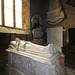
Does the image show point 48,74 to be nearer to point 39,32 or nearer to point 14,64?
point 14,64

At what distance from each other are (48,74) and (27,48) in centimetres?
76

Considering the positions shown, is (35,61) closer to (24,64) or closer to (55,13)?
(24,64)

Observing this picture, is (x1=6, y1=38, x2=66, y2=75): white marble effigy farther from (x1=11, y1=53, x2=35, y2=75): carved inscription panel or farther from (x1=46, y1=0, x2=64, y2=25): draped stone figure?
(x1=46, y1=0, x2=64, y2=25): draped stone figure

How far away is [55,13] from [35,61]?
3133mm

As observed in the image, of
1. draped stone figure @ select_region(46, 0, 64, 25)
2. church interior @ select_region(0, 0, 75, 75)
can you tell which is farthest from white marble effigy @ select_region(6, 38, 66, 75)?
draped stone figure @ select_region(46, 0, 64, 25)

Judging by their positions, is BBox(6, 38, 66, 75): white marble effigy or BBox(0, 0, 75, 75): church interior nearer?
BBox(6, 38, 66, 75): white marble effigy

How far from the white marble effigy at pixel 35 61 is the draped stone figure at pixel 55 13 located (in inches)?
98.4

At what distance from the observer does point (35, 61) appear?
1.35m

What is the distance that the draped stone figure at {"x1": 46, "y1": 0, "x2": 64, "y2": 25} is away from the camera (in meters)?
3.43

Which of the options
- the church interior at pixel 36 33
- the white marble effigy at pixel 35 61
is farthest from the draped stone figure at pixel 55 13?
the white marble effigy at pixel 35 61

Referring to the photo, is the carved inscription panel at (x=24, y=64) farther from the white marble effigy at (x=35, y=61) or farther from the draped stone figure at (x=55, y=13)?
the draped stone figure at (x=55, y=13)

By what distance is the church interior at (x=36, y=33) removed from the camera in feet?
4.85

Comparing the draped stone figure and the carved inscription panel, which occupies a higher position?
the draped stone figure

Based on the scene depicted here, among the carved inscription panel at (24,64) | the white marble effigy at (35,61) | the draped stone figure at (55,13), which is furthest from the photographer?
the draped stone figure at (55,13)
